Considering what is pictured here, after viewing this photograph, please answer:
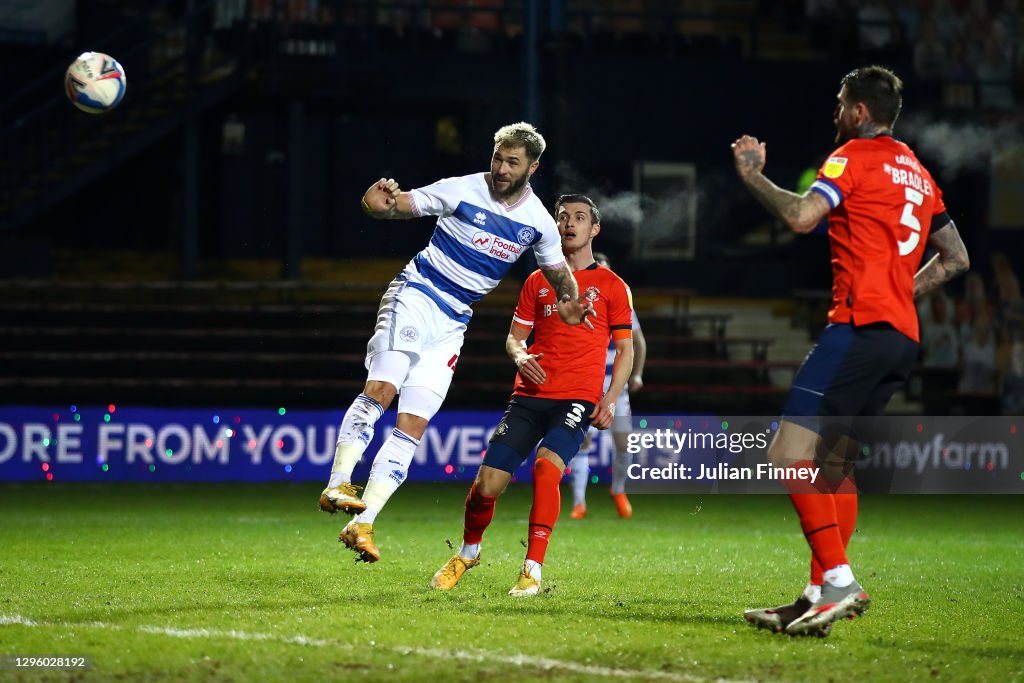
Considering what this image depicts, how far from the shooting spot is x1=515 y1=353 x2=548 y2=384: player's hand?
7.16 m

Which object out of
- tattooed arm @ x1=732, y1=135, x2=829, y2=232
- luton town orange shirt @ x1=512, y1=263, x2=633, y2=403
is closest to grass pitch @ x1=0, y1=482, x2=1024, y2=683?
luton town orange shirt @ x1=512, y1=263, x2=633, y2=403

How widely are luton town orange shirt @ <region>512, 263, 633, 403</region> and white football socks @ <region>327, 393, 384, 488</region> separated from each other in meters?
0.78

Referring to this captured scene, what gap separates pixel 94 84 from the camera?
10.2 m

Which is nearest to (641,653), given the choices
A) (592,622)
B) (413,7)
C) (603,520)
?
(592,622)

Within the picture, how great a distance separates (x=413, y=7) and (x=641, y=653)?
55.8 feet

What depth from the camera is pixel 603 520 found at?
11.9 metres

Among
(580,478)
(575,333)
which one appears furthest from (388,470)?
(580,478)

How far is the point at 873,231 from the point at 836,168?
0.98 ft

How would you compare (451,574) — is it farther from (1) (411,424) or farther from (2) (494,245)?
(2) (494,245)

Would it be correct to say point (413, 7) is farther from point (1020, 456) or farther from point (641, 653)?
point (641, 653)

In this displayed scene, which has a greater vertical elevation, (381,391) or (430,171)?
(430,171)

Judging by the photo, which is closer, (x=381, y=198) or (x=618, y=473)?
(x=381, y=198)

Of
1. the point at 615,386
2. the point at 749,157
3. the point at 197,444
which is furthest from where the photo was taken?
the point at 197,444

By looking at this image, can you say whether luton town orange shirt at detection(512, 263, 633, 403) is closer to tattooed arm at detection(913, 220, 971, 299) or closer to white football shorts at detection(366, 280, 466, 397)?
white football shorts at detection(366, 280, 466, 397)
